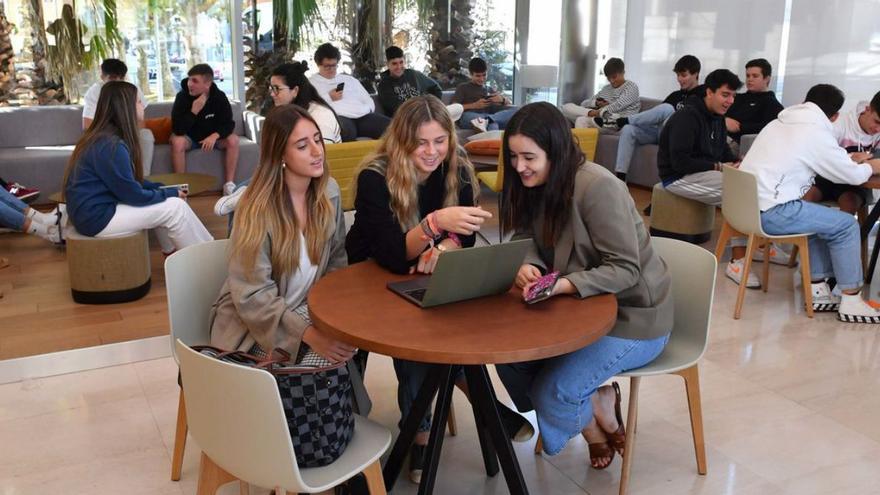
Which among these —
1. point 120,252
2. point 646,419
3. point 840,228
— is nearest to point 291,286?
point 646,419

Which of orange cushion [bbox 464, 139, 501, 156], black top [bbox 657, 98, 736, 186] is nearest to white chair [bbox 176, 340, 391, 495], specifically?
black top [bbox 657, 98, 736, 186]

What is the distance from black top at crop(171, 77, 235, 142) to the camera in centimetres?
739

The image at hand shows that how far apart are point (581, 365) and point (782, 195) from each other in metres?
2.40

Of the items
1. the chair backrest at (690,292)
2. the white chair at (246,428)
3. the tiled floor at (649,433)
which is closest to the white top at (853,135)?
the tiled floor at (649,433)

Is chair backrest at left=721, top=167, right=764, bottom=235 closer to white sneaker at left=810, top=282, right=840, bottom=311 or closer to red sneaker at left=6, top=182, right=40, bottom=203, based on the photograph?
white sneaker at left=810, top=282, right=840, bottom=311

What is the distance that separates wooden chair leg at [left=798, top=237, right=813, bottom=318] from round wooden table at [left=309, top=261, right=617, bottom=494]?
248cm

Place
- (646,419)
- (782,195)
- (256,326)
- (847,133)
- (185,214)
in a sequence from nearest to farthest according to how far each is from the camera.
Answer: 1. (256,326)
2. (646,419)
3. (782,195)
4. (185,214)
5. (847,133)

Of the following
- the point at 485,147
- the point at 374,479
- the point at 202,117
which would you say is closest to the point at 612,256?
the point at 374,479

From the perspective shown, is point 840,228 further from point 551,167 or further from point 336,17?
point 336,17

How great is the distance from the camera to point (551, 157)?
2551mm

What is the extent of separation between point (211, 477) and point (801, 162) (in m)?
3.52

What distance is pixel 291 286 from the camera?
8.79 feet

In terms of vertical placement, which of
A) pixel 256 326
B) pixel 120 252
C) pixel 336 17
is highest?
pixel 336 17

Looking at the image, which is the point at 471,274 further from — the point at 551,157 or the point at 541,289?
the point at 551,157
